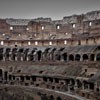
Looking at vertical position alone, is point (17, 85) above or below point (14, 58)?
below

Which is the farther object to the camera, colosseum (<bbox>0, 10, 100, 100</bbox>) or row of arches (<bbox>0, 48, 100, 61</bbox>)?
row of arches (<bbox>0, 48, 100, 61</bbox>)

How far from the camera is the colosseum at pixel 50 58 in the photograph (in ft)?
128

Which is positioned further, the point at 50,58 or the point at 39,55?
the point at 39,55

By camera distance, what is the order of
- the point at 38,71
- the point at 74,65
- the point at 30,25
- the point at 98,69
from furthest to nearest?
Answer: the point at 30,25 < the point at 38,71 < the point at 74,65 < the point at 98,69

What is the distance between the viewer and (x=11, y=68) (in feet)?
178

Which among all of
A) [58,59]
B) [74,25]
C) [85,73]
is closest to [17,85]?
[58,59]

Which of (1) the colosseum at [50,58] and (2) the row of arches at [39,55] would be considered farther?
(2) the row of arches at [39,55]

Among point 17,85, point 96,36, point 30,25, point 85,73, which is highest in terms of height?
point 30,25

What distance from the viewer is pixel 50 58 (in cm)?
5431

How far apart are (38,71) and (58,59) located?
21.9ft

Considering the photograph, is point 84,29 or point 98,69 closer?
point 98,69

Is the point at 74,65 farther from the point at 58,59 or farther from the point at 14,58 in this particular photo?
the point at 14,58

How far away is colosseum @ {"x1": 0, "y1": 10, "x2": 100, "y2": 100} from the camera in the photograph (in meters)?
39.2

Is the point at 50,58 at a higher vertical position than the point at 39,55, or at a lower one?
lower
